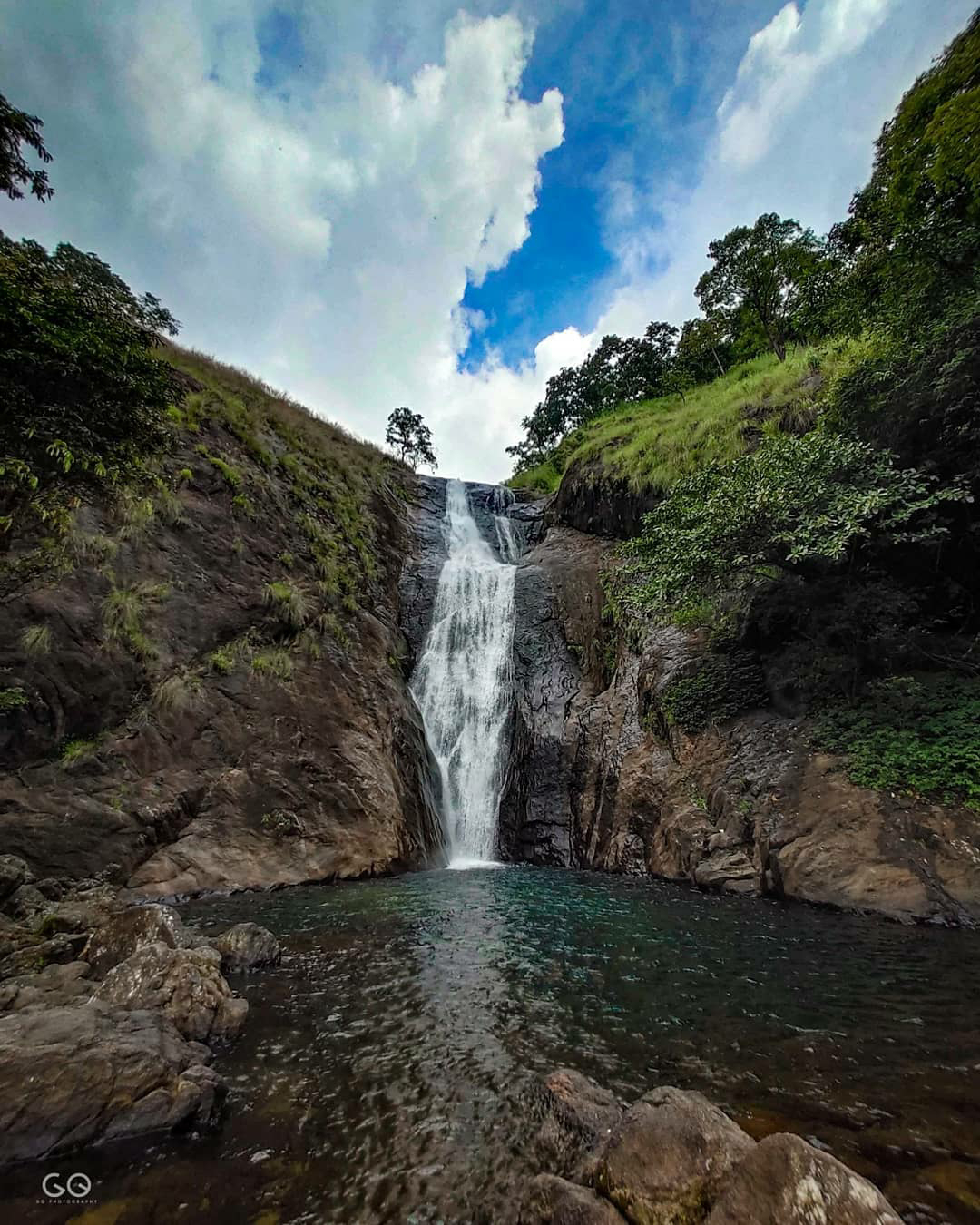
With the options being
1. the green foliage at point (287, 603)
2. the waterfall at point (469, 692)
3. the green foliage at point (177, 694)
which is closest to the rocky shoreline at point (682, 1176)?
the green foliage at point (177, 694)

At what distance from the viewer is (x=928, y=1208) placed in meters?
2.27

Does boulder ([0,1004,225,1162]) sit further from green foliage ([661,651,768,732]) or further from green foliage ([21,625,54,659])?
green foliage ([661,651,768,732])

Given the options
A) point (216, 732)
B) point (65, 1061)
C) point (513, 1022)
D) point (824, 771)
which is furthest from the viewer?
point (216, 732)

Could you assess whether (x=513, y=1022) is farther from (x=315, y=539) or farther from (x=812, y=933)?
(x=315, y=539)

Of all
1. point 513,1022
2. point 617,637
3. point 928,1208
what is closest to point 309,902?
point 513,1022

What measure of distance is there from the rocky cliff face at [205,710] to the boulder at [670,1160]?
8164 mm

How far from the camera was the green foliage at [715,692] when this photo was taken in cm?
1117

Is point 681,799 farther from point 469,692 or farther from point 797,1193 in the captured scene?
point 797,1193

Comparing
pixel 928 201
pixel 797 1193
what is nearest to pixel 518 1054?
pixel 797 1193

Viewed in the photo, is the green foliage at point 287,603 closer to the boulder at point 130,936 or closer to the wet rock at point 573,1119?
the boulder at point 130,936

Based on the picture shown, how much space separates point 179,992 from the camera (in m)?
3.99

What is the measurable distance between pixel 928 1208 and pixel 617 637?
14.4 meters

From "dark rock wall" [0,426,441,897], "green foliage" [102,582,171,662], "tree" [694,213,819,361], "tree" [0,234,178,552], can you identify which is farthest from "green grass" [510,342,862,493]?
"green foliage" [102,582,171,662]

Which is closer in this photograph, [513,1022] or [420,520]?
[513,1022]
